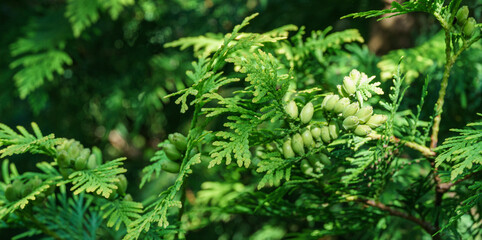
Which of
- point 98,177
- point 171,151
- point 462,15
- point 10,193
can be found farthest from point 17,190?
point 462,15

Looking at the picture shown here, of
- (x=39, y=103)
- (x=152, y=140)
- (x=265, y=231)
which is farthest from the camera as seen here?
(x=152, y=140)

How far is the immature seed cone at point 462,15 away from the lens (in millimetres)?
529

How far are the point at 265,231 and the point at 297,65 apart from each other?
0.64 metres

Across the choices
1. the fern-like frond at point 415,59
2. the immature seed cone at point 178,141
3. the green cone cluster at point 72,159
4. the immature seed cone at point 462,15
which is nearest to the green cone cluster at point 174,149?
the immature seed cone at point 178,141

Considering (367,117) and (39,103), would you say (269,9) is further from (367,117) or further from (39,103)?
(367,117)

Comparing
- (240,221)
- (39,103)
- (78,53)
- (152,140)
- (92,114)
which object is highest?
(78,53)

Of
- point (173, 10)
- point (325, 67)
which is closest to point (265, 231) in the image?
point (325, 67)

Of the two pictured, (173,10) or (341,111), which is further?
(173,10)

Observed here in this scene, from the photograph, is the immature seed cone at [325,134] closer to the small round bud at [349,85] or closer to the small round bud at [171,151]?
the small round bud at [349,85]

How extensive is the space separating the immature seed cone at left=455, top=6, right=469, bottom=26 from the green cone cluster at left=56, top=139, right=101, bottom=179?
576 mm

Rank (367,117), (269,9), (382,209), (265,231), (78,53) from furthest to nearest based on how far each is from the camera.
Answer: (78,53), (269,9), (265,231), (382,209), (367,117)

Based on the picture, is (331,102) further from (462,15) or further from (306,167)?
(462,15)

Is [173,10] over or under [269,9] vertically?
over

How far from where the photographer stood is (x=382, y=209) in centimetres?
64
